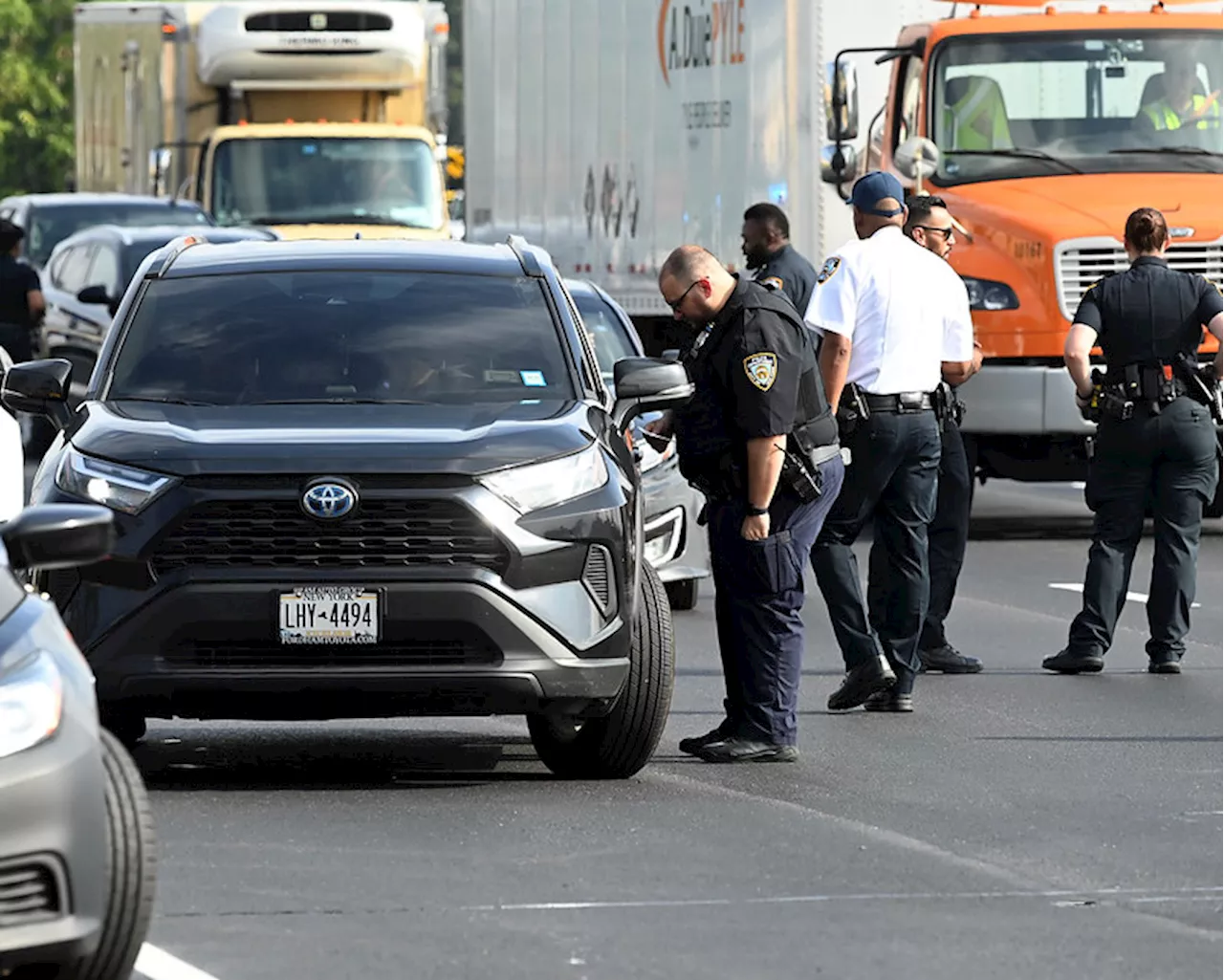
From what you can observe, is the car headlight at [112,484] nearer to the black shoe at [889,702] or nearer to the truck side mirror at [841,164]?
the black shoe at [889,702]

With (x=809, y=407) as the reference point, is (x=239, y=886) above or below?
below

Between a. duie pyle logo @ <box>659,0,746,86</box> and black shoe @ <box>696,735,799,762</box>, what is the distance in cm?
1144

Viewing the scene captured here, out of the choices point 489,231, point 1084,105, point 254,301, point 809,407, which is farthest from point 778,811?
point 489,231

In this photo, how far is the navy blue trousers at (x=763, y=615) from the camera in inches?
403

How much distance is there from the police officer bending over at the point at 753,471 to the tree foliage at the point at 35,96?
53.9 metres

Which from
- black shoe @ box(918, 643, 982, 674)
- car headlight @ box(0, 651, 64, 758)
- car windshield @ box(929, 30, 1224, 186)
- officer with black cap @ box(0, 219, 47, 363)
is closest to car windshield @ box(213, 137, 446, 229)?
officer with black cap @ box(0, 219, 47, 363)

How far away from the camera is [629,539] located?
9.52 m

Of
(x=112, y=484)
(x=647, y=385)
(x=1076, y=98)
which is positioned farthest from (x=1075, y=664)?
(x=1076, y=98)

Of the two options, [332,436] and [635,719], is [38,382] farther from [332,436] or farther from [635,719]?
[635,719]

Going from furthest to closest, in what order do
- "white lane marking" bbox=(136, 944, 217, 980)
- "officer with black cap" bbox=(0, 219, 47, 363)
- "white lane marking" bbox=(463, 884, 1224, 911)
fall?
"officer with black cap" bbox=(0, 219, 47, 363), "white lane marking" bbox=(463, 884, 1224, 911), "white lane marking" bbox=(136, 944, 217, 980)

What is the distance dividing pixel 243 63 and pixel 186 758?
22.2 meters

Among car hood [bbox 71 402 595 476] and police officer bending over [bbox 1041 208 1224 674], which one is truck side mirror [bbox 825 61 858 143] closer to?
police officer bending over [bbox 1041 208 1224 674]

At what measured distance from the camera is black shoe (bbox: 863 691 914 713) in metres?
11.7

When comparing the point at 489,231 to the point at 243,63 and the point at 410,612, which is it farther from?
the point at 410,612
